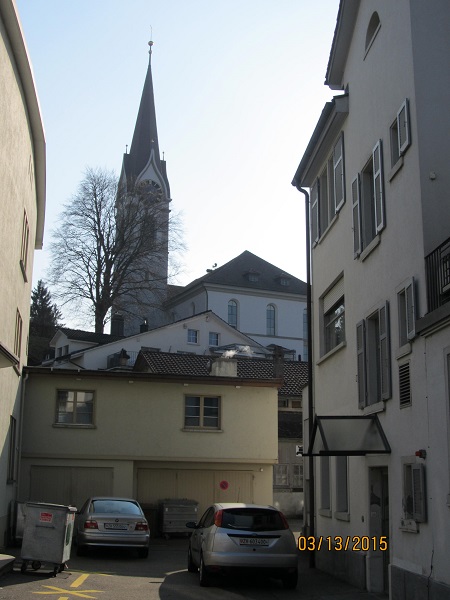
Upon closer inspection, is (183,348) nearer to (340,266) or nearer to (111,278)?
(111,278)

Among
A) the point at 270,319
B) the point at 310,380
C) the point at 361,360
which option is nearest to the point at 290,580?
the point at 361,360

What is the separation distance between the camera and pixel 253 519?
14.6 metres

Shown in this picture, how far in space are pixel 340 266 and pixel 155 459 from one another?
13.3 metres

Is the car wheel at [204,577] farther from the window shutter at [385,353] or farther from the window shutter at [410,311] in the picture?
the window shutter at [410,311]

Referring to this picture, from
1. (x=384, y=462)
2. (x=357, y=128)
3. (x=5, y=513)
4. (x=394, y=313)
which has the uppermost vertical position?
(x=357, y=128)

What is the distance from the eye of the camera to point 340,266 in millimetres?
16781

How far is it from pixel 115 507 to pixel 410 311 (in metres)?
11.2

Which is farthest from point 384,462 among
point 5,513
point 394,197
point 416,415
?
point 5,513

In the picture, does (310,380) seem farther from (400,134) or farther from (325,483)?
(400,134)

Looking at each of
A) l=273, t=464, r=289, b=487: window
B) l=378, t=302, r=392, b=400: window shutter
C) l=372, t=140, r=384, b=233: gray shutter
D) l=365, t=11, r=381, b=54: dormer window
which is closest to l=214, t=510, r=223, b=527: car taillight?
l=378, t=302, r=392, b=400: window shutter

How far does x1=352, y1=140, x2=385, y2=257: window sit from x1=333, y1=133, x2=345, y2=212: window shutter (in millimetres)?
1147

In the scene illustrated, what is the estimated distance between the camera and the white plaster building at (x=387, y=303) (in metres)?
11.0

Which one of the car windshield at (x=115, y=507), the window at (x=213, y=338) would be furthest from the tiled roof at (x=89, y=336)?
the car windshield at (x=115, y=507)
